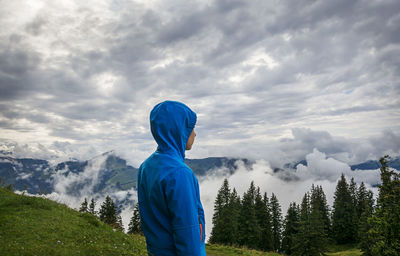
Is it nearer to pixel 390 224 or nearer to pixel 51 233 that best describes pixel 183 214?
pixel 51 233

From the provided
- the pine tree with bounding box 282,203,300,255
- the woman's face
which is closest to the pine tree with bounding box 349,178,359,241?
the pine tree with bounding box 282,203,300,255

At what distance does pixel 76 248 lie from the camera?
10328mm

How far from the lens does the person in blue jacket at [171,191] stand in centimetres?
256

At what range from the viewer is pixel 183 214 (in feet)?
8.34

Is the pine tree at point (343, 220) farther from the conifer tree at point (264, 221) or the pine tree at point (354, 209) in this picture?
the conifer tree at point (264, 221)

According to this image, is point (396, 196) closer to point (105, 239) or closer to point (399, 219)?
point (399, 219)

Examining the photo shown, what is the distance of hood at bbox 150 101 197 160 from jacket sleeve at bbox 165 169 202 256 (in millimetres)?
505

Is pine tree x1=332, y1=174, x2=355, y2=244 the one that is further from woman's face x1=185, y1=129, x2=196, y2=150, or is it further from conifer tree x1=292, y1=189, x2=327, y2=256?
woman's face x1=185, y1=129, x2=196, y2=150

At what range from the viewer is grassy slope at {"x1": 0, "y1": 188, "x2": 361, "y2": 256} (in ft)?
32.3

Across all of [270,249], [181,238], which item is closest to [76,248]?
[181,238]

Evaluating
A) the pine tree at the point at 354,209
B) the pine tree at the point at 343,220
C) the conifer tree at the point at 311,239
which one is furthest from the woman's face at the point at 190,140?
the pine tree at the point at 343,220

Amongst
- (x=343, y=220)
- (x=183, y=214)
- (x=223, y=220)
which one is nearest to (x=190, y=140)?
(x=183, y=214)

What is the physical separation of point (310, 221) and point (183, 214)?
51.7 metres

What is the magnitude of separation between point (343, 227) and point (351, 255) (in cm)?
1864
